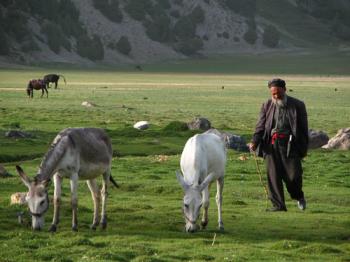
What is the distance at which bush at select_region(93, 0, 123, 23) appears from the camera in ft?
537

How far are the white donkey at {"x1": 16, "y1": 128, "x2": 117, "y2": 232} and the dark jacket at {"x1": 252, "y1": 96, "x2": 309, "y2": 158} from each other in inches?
114

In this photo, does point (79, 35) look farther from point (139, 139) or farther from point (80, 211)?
point (80, 211)

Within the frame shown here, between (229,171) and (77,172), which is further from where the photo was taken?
(229,171)

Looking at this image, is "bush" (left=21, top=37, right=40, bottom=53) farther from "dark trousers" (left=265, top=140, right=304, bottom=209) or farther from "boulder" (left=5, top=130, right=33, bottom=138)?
"dark trousers" (left=265, top=140, right=304, bottom=209)

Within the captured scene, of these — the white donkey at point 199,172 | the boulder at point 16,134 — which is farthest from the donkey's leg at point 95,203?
the boulder at point 16,134

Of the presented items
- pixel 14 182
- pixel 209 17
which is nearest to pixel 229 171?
pixel 14 182

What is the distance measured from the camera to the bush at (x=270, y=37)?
178 metres

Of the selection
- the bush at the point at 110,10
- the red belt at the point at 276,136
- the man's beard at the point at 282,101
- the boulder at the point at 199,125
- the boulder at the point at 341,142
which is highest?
the man's beard at the point at 282,101

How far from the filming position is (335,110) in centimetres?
5844

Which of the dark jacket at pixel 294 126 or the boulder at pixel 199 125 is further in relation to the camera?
the boulder at pixel 199 125

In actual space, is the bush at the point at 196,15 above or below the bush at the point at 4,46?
above

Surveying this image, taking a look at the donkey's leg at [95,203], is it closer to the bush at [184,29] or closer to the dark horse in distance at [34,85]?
the dark horse in distance at [34,85]

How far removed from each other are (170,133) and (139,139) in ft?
6.56

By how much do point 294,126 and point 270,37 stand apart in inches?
6438
